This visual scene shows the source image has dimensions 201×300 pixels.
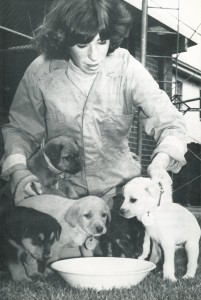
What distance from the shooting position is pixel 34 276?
161cm

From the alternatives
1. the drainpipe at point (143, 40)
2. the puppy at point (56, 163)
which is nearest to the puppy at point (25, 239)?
the puppy at point (56, 163)

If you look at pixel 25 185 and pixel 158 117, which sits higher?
pixel 158 117

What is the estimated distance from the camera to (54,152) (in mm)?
1636

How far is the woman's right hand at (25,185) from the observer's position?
63.4 inches

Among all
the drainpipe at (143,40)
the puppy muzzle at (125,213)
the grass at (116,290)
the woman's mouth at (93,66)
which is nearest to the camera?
the grass at (116,290)

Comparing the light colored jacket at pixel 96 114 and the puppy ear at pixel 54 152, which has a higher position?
the light colored jacket at pixel 96 114

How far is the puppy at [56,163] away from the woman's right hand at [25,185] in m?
0.03

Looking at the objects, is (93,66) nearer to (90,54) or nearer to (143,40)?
(90,54)

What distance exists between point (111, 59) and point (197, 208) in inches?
29.1

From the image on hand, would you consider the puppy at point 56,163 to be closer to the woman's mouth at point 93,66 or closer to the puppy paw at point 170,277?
the woman's mouth at point 93,66

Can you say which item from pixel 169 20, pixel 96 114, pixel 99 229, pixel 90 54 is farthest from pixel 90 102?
pixel 169 20

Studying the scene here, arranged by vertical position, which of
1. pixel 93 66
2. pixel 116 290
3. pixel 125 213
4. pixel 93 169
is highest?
pixel 93 66

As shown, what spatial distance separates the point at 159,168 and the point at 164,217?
6.3 inches

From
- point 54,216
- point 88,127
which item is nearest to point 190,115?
point 88,127
